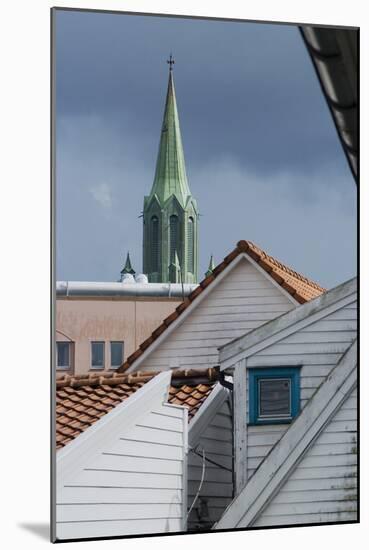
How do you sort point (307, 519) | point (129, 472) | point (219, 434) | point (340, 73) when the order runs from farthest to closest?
1. point (307, 519)
2. point (219, 434)
3. point (129, 472)
4. point (340, 73)

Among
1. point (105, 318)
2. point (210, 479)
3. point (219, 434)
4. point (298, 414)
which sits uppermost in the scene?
point (105, 318)

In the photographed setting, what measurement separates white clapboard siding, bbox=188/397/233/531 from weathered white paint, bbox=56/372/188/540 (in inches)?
2.4

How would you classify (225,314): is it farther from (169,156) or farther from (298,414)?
(169,156)

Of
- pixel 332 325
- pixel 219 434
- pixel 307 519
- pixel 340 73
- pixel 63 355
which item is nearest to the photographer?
pixel 340 73

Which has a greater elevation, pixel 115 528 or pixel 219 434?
pixel 219 434

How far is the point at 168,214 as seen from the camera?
30.0ft

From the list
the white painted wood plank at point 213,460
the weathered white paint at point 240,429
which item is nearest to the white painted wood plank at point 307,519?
the weathered white paint at point 240,429

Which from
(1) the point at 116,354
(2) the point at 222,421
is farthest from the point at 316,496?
(1) the point at 116,354

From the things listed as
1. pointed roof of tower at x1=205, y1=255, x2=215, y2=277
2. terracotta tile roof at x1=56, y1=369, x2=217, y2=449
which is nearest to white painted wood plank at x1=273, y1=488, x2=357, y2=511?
terracotta tile roof at x1=56, y1=369, x2=217, y2=449

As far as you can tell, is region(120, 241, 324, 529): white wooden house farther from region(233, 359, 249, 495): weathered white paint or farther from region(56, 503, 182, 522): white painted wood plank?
region(56, 503, 182, 522): white painted wood plank

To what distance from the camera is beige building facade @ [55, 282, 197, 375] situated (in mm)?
8906

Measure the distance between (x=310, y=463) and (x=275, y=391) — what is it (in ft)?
1.59

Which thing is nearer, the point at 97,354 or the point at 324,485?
the point at 97,354

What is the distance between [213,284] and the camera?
30.7 ft
